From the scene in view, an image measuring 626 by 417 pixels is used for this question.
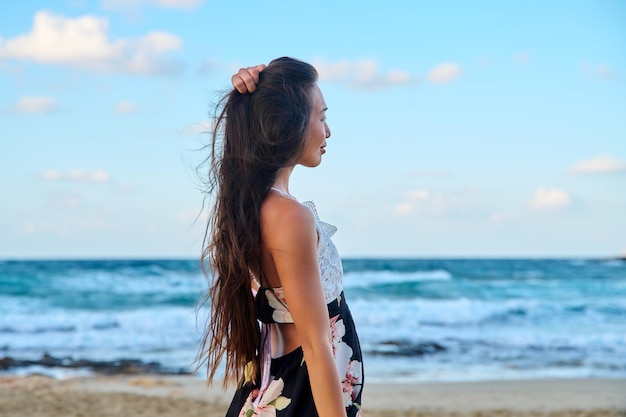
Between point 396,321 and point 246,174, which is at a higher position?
point 246,174

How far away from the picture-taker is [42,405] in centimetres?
627

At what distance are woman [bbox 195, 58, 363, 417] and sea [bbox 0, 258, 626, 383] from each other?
88.0 inches

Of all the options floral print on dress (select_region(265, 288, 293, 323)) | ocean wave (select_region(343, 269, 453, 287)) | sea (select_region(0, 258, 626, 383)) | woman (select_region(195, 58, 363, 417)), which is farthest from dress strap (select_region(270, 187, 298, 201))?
ocean wave (select_region(343, 269, 453, 287))

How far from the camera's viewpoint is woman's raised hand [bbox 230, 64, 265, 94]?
167 centimetres

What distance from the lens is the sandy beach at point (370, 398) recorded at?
616 cm

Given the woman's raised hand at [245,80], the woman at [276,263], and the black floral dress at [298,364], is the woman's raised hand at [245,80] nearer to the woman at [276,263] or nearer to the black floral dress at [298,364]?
the woman at [276,263]

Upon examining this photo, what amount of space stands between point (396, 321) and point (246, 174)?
37.0ft

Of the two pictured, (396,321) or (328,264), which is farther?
(396,321)

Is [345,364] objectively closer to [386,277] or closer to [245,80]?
[245,80]

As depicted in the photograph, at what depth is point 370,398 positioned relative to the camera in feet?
22.1

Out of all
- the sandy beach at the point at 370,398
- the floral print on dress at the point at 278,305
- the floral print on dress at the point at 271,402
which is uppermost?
the floral print on dress at the point at 278,305

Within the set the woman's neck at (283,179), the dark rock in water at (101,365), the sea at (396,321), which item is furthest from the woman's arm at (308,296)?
the dark rock in water at (101,365)

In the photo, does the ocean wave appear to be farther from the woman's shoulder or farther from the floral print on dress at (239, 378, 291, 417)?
the woman's shoulder

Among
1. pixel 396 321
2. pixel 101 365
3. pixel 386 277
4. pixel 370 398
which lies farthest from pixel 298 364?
pixel 386 277
